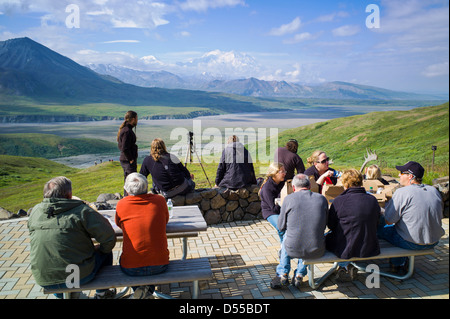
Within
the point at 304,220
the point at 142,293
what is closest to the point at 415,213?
the point at 304,220

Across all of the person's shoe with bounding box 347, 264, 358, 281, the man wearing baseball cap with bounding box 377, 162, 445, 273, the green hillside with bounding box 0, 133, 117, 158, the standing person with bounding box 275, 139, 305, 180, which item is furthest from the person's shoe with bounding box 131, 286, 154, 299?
the green hillside with bounding box 0, 133, 117, 158

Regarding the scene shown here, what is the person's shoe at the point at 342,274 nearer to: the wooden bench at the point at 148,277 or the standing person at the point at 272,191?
the standing person at the point at 272,191

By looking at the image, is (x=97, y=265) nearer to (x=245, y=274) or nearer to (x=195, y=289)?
(x=195, y=289)

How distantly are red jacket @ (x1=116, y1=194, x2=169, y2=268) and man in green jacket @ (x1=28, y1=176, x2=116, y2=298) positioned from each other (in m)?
0.26

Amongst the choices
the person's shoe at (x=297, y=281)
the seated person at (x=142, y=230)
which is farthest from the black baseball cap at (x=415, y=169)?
the seated person at (x=142, y=230)

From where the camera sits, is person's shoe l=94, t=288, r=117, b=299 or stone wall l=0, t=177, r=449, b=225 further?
stone wall l=0, t=177, r=449, b=225

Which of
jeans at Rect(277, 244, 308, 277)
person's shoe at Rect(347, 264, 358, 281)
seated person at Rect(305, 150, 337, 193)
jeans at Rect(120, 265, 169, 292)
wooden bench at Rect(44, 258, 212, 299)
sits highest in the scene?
seated person at Rect(305, 150, 337, 193)

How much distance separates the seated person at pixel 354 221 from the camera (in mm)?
3693

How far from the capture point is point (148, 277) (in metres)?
3.40

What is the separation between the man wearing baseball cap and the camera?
3.91 metres

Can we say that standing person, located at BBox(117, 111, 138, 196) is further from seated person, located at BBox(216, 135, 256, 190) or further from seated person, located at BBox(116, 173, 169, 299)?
seated person, located at BBox(116, 173, 169, 299)

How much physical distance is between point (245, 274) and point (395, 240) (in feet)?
6.74
